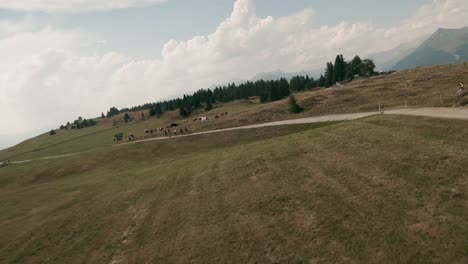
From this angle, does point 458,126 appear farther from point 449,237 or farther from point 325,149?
point 449,237

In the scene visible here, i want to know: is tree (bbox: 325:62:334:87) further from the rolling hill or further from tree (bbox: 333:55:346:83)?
the rolling hill

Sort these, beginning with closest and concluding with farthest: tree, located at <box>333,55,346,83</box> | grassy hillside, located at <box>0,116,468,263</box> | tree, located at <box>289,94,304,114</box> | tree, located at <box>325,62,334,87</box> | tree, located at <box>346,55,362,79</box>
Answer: grassy hillside, located at <box>0,116,468,263</box>
tree, located at <box>289,94,304,114</box>
tree, located at <box>346,55,362,79</box>
tree, located at <box>333,55,346,83</box>
tree, located at <box>325,62,334,87</box>

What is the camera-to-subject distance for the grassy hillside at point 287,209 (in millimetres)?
14953

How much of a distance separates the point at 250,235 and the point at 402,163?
11.2 metres

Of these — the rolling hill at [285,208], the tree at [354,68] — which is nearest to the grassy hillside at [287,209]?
the rolling hill at [285,208]

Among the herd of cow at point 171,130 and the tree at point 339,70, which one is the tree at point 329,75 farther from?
the herd of cow at point 171,130

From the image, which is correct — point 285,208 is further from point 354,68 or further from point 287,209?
point 354,68

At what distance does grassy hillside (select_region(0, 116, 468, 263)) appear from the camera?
15.0 meters

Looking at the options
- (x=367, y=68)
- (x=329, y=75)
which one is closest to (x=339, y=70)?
(x=329, y=75)

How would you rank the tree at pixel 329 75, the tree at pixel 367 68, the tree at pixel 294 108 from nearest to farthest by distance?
the tree at pixel 294 108 < the tree at pixel 367 68 < the tree at pixel 329 75

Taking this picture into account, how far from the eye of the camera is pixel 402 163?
→ 68.6 feet

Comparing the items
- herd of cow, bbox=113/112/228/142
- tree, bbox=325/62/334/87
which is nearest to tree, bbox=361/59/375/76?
tree, bbox=325/62/334/87

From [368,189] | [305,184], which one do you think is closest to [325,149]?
[305,184]

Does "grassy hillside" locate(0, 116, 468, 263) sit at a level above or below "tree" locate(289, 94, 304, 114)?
below
